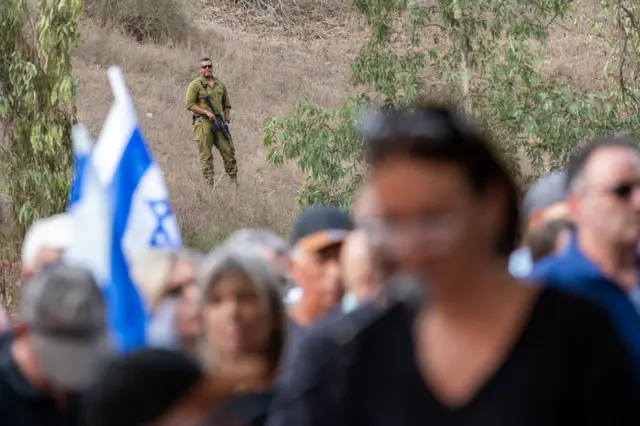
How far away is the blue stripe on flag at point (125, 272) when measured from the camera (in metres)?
4.03

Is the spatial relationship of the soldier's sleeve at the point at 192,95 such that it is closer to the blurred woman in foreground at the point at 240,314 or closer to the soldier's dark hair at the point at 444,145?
the blurred woman in foreground at the point at 240,314

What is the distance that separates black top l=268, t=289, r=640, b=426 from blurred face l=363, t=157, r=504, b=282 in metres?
0.14

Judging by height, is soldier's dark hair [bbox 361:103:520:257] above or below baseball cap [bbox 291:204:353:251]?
above

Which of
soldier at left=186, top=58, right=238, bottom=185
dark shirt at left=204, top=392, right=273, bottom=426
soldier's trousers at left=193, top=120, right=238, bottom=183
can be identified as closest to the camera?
dark shirt at left=204, top=392, right=273, bottom=426

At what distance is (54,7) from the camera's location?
1012 cm

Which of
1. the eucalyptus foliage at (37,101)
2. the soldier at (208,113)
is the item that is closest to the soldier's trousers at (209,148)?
the soldier at (208,113)

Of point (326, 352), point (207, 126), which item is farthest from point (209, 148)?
point (326, 352)

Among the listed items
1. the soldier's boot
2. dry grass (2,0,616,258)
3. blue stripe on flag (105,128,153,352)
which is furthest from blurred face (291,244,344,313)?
the soldier's boot

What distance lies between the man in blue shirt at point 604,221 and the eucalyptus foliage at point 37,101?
753 cm

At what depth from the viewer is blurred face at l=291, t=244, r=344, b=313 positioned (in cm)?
395

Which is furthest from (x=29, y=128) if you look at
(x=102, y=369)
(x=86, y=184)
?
(x=102, y=369)

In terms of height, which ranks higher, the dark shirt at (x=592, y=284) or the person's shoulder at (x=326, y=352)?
the person's shoulder at (x=326, y=352)

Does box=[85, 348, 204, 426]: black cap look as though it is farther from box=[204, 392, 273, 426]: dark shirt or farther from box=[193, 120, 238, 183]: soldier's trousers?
box=[193, 120, 238, 183]: soldier's trousers

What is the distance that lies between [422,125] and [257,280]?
1356mm
